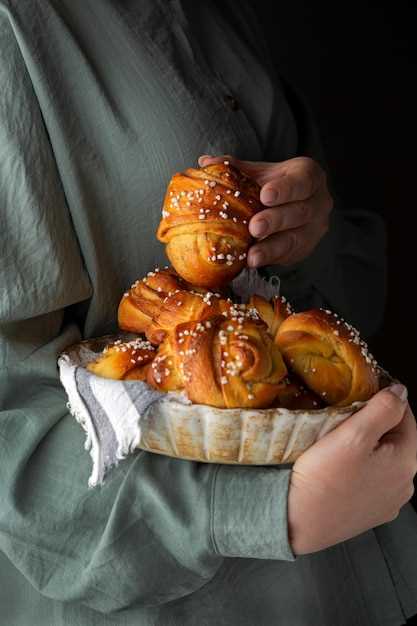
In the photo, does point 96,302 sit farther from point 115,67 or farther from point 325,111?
Answer: point 325,111

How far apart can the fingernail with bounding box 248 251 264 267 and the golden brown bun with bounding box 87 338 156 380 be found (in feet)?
0.39

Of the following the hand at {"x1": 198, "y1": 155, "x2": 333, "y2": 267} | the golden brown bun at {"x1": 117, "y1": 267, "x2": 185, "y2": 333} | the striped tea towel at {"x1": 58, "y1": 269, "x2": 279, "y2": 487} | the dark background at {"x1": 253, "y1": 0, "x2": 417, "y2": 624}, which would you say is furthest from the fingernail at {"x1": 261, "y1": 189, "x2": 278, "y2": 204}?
the dark background at {"x1": 253, "y1": 0, "x2": 417, "y2": 624}

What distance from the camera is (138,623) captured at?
0.81 meters

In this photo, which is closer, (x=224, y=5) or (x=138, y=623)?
(x=138, y=623)

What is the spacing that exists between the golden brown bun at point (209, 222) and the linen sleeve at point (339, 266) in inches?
10.2

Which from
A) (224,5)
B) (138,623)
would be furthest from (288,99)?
(138,623)

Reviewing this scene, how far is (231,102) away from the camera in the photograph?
0.95m

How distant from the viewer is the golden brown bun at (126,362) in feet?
2.32

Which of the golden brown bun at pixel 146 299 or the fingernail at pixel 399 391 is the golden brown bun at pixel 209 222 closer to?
the golden brown bun at pixel 146 299

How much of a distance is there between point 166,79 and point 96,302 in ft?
0.80

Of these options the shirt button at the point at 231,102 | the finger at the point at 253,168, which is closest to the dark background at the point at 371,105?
the shirt button at the point at 231,102

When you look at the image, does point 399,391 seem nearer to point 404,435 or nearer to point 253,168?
point 404,435

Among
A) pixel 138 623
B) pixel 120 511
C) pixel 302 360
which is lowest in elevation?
pixel 138 623

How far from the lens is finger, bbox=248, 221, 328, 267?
2.55 feet
